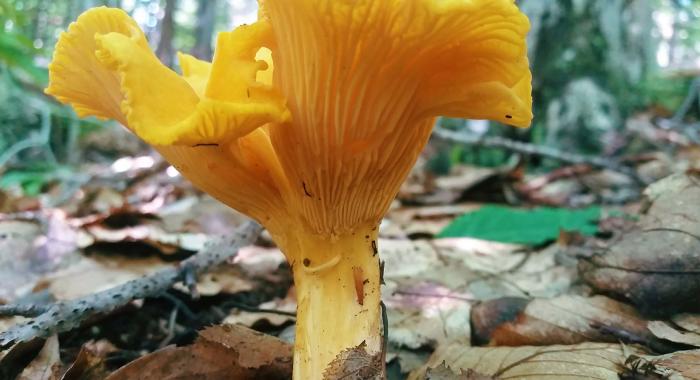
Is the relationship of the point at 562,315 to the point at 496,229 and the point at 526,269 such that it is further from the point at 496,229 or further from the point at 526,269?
the point at 496,229

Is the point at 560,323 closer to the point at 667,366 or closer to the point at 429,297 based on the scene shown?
the point at 667,366

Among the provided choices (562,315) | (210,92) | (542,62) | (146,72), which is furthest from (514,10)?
(542,62)

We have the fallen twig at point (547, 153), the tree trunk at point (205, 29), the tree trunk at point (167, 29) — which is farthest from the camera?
the tree trunk at point (205, 29)

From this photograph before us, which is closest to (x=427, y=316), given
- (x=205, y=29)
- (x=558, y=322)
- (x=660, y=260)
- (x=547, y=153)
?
(x=558, y=322)

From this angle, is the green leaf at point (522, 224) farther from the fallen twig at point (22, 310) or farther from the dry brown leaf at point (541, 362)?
the fallen twig at point (22, 310)

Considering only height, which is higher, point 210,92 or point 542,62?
point 542,62

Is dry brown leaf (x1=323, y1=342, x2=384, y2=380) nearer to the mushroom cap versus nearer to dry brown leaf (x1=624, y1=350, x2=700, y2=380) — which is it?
the mushroom cap

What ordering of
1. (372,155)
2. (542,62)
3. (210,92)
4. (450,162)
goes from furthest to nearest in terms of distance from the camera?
(450,162)
(542,62)
(372,155)
(210,92)

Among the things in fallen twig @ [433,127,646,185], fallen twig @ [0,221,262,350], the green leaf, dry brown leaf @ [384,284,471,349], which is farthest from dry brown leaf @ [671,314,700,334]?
fallen twig @ [433,127,646,185]

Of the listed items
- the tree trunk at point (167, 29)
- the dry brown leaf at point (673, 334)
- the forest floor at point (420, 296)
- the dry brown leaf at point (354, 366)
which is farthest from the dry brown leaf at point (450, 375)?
the tree trunk at point (167, 29)
